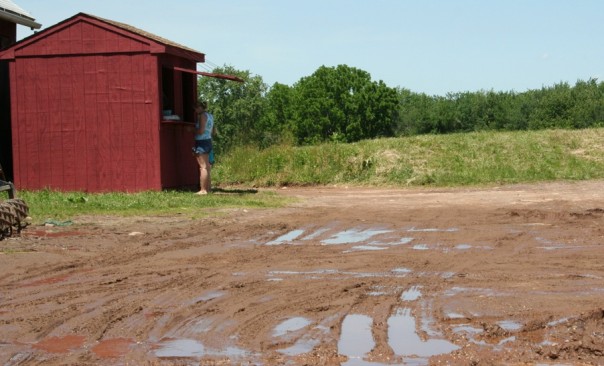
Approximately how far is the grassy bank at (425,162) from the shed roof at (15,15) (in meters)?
7.01

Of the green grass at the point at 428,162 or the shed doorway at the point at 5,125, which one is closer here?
the shed doorway at the point at 5,125

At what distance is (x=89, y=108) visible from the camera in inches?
850

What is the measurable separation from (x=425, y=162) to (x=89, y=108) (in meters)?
10.8

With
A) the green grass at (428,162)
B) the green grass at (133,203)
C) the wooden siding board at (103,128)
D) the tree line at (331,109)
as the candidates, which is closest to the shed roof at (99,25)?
the wooden siding board at (103,128)

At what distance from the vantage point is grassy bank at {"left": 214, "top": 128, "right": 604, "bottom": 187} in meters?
27.1

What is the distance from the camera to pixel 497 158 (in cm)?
2864

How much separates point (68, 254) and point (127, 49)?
10538 mm

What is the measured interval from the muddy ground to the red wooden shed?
588 centimetres

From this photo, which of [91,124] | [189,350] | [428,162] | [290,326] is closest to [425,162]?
[428,162]

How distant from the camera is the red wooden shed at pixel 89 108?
2136 cm

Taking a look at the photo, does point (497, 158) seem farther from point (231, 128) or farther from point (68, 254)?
point (231, 128)

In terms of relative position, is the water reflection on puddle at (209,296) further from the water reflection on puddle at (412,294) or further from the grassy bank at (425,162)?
the grassy bank at (425,162)

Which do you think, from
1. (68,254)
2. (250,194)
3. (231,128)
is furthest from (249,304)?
(231,128)

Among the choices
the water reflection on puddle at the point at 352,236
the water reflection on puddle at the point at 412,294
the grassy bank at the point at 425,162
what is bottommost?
the water reflection on puddle at the point at 412,294
